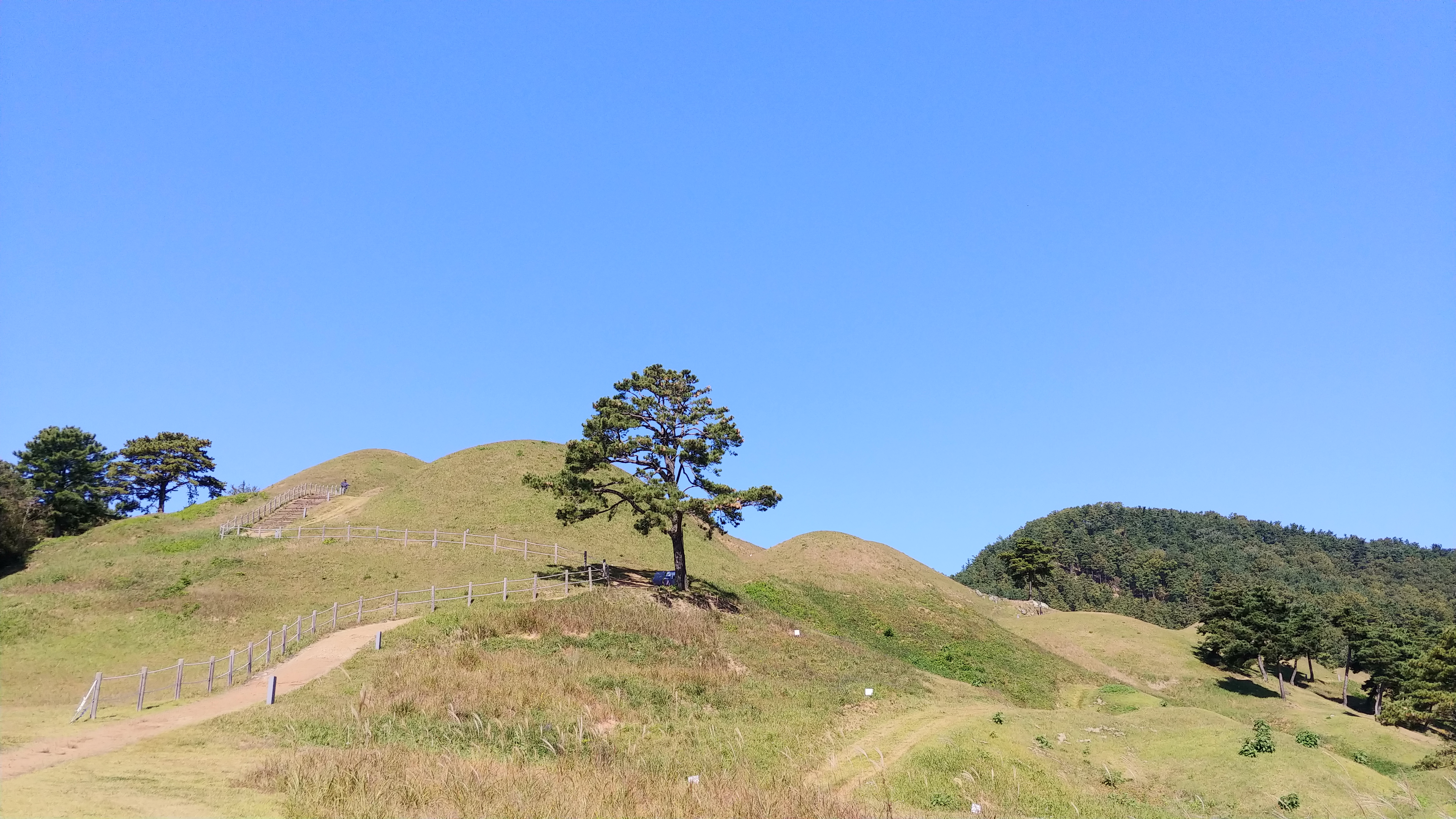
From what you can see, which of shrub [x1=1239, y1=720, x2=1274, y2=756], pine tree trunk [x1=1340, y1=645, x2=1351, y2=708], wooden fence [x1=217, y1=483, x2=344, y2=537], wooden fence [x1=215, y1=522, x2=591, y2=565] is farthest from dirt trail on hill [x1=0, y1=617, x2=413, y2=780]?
pine tree trunk [x1=1340, y1=645, x2=1351, y2=708]

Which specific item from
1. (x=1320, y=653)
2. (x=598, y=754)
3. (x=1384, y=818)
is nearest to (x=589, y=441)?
(x=598, y=754)

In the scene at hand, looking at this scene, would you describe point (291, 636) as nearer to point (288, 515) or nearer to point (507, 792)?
point (507, 792)

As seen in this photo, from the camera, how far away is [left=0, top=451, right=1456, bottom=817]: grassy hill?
54.3 feet

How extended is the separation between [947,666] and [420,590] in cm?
3265

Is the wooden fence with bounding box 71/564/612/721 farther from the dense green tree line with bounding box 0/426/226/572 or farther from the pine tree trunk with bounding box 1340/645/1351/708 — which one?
the pine tree trunk with bounding box 1340/645/1351/708

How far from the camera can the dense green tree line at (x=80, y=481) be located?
196 ft

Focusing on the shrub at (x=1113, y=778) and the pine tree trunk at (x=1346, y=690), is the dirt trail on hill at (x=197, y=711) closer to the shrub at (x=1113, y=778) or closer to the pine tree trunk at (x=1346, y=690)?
the shrub at (x=1113, y=778)

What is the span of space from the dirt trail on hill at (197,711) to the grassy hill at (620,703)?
41.5 inches

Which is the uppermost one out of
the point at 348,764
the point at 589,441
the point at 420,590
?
the point at 589,441

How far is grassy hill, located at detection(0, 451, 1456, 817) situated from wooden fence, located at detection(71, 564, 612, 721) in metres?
1.44

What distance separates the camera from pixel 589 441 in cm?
4509

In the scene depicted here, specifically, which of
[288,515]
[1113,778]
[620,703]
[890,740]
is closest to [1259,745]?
[1113,778]

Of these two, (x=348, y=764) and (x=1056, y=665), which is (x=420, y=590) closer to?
(x=348, y=764)

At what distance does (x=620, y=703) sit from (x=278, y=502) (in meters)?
55.6
